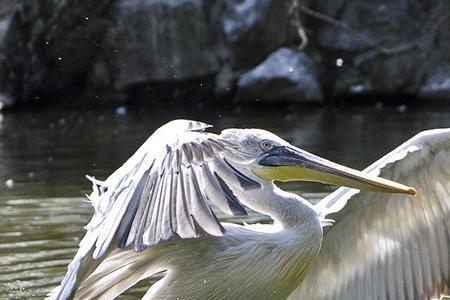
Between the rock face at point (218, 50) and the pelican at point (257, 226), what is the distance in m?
10.5

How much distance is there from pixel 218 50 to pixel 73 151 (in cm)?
496

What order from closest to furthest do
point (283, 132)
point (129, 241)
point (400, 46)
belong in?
1. point (129, 241)
2. point (283, 132)
3. point (400, 46)

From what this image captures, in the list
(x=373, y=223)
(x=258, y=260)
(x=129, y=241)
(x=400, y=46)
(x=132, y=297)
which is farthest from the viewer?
(x=400, y=46)

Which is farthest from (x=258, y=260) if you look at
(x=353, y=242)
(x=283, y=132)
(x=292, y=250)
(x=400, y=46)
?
(x=400, y=46)

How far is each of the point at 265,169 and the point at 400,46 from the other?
11.9 metres

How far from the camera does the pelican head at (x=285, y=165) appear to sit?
438cm

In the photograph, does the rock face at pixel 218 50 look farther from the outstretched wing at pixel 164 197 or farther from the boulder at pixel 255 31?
the outstretched wing at pixel 164 197

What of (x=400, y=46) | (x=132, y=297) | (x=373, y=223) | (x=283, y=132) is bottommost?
(x=132, y=297)

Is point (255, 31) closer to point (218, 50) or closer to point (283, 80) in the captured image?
point (218, 50)

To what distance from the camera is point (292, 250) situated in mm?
4359

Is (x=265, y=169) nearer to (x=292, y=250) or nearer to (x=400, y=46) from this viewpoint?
(x=292, y=250)

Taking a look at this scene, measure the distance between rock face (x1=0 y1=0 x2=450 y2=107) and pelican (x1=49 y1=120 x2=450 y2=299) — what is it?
10.5 metres

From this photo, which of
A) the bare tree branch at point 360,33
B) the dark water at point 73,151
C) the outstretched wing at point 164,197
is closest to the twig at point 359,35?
the bare tree branch at point 360,33

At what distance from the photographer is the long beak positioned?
437 centimetres
